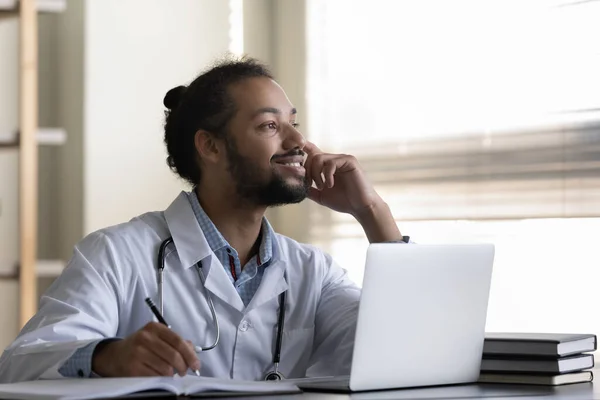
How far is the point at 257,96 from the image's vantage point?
2.13 metres

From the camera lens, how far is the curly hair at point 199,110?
7.11 ft

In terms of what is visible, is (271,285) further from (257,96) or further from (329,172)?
(257,96)

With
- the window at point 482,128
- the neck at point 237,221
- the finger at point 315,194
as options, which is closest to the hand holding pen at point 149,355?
the neck at point 237,221

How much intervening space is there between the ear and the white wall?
128 cm

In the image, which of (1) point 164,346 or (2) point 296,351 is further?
(2) point 296,351

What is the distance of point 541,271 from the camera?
2.85 m

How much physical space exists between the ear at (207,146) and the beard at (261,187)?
0.07 meters

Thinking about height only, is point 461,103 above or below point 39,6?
below

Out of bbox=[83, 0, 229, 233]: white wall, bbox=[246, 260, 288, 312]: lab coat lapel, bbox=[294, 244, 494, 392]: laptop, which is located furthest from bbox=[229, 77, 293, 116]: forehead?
bbox=[83, 0, 229, 233]: white wall

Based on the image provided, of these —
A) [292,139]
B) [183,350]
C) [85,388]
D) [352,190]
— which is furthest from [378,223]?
[85,388]

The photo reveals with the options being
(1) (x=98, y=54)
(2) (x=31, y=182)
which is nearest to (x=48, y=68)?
(1) (x=98, y=54)

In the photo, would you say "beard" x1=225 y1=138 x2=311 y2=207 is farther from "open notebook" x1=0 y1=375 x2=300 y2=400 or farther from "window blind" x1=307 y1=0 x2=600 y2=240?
"window blind" x1=307 y1=0 x2=600 y2=240

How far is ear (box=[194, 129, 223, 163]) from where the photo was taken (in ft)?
7.16

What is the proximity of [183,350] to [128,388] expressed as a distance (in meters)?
0.13
